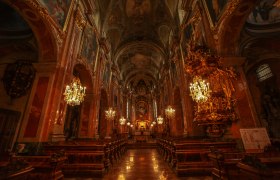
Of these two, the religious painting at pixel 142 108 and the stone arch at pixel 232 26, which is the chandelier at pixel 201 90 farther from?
the religious painting at pixel 142 108

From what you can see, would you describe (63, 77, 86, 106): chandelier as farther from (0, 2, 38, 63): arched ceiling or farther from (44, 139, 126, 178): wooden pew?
(0, 2, 38, 63): arched ceiling

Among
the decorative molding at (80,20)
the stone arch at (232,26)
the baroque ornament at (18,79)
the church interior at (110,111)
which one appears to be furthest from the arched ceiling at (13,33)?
the stone arch at (232,26)

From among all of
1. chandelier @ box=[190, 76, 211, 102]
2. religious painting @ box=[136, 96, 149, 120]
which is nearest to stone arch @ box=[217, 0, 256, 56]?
chandelier @ box=[190, 76, 211, 102]

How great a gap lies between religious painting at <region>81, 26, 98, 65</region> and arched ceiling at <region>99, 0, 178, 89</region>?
3.39 meters

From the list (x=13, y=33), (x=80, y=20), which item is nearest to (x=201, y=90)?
(x=80, y=20)

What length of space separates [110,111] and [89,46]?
639 centimetres

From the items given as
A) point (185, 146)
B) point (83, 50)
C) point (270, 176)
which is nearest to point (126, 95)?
point (83, 50)

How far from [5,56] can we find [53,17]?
5.78 meters

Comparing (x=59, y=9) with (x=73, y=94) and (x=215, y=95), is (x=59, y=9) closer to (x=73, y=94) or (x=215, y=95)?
(x=73, y=94)

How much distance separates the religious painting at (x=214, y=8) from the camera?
19.1 ft

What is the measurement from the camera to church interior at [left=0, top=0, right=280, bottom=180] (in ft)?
12.2

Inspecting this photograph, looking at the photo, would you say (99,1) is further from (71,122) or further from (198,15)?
(71,122)

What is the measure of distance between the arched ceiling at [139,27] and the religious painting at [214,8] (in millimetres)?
6712

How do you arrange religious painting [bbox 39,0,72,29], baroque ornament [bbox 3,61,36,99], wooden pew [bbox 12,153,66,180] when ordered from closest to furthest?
1. wooden pew [bbox 12,153,66,180]
2. religious painting [bbox 39,0,72,29]
3. baroque ornament [bbox 3,61,36,99]
